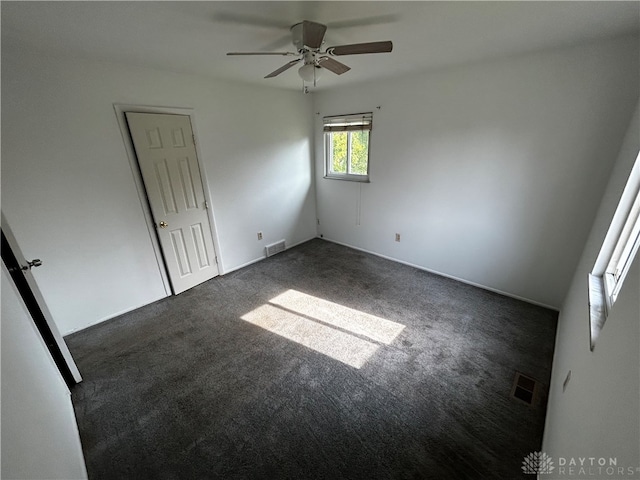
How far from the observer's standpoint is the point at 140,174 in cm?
253

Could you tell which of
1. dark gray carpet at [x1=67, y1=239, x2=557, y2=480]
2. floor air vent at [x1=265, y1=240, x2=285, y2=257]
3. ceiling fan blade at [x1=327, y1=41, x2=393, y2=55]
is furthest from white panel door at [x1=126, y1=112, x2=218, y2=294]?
ceiling fan blade at [x1=327, y1=41, x2=393, y2=55]

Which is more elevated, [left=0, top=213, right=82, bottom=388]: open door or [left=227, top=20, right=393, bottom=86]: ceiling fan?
[left=227, top=20, right=393, bottom=86]: ceiling fan

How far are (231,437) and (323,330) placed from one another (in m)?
1.08

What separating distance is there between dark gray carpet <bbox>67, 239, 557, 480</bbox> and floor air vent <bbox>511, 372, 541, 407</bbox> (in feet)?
0.13

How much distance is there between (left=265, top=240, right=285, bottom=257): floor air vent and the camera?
3.95m

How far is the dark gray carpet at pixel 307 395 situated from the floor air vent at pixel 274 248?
1.21m

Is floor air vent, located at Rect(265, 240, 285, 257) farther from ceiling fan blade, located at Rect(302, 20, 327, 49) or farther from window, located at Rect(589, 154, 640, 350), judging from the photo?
window, located at Rect(589, 154, 640, 350)

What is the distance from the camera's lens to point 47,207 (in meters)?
2.11

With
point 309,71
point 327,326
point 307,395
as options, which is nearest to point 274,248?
point 327,326

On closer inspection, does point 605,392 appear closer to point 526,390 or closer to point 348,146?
point 526,390

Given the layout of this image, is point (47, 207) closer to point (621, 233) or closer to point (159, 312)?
point (159, 312)

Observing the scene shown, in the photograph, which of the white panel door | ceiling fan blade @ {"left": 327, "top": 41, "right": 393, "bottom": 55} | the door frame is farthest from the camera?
the white panel door

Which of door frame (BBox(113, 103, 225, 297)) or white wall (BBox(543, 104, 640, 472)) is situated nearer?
white wall (BBox(543, 104, 640, 472))

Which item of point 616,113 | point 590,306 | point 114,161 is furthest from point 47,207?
point 616,113
